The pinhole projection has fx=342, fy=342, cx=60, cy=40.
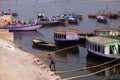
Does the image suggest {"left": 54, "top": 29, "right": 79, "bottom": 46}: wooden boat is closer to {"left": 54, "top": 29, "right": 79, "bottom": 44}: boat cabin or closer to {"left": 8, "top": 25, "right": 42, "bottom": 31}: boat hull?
{"left": 54, "top": 29, "right": 79, "bottom": 44}: boat cabin

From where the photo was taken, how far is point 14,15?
308 feet

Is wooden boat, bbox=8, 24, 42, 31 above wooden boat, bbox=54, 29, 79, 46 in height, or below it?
below

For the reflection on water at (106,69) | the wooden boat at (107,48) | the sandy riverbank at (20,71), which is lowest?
the reflection on water at (106,69)

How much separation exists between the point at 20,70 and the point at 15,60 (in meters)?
2.02

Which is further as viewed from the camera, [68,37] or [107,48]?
[68,37]

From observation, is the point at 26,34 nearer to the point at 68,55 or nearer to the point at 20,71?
the point at 68,55

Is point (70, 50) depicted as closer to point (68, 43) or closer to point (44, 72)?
point (68, 43)

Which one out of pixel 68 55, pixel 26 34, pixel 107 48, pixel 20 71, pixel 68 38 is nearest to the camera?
pixel 20 71

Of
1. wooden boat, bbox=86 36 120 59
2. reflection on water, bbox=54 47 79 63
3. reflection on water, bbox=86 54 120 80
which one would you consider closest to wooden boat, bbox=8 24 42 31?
reflection on water, bbox=54 47 79 63

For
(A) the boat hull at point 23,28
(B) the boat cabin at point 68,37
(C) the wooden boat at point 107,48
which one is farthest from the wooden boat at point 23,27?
(C) the wooden boat at point 107,48

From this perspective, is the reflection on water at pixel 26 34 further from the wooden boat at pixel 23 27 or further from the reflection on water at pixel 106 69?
the reflection on water at pixel 106 69

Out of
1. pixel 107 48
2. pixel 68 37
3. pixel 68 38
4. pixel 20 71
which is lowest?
pixel 68 38

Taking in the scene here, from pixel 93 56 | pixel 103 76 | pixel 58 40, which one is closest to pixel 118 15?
pixel 58 40

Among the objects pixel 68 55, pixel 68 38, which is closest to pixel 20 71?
pixel 68 55
